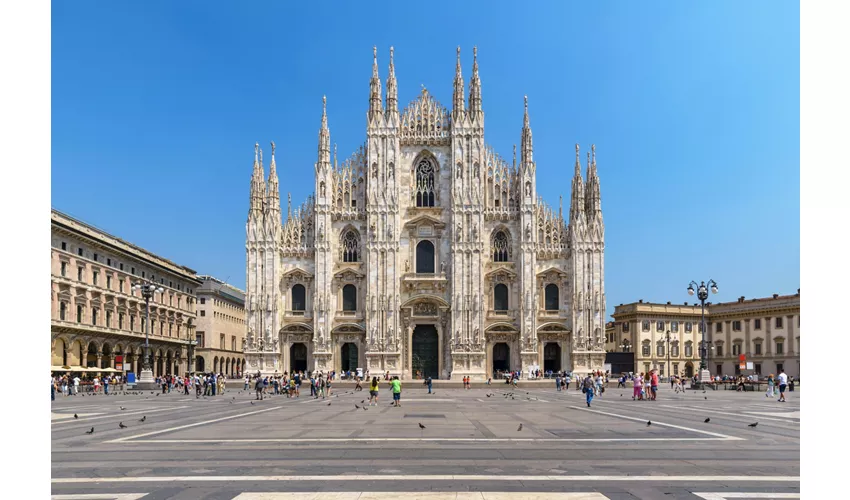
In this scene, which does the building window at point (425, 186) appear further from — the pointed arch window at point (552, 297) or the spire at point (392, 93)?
the pointed arch window at point (552, 297)

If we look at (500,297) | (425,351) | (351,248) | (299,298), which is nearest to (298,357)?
(299,298)

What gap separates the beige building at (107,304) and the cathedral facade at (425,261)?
10290 mm

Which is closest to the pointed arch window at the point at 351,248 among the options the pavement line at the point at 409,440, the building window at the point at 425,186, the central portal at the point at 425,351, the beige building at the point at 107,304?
the building window at the point at 425,186

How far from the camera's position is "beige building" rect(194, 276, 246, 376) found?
302 ft

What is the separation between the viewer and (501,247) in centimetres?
6456

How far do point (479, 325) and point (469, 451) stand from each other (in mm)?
47301

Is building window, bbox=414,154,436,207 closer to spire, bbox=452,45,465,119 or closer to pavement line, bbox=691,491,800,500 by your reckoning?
spire, bbox=452,45,465,119

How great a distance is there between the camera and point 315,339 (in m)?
62.4

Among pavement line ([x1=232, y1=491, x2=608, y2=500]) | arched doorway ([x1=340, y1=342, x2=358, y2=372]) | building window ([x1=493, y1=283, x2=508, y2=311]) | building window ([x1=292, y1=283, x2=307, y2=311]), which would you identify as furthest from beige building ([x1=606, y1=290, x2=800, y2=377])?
pavement line ([x1=232, y1=491, x2=608, y2=500])

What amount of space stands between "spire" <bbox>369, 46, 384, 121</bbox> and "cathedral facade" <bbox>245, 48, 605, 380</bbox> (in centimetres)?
11

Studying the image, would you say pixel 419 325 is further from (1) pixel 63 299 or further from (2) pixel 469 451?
(2) pixel 469 451

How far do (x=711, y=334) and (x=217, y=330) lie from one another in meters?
54.6

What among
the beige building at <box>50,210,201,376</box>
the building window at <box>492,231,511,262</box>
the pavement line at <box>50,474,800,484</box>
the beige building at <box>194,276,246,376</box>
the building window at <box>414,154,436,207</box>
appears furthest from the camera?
the beige building at <box>194,276,246,376</box>
